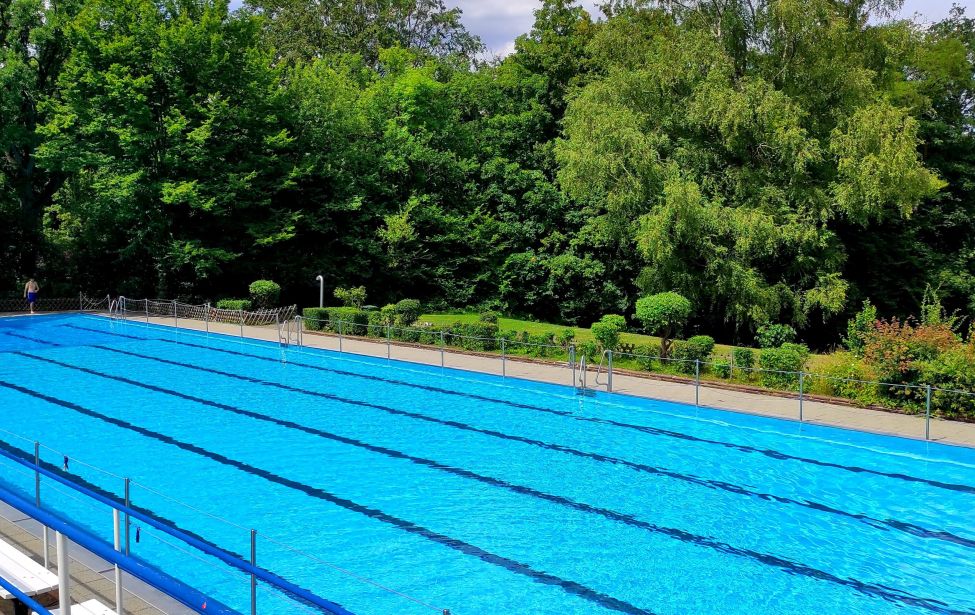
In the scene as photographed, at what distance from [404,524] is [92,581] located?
4.40 m

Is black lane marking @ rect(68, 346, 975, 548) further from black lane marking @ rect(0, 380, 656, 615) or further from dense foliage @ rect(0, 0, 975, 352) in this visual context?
dense foliage @ rect(0, 0, 975, 352)

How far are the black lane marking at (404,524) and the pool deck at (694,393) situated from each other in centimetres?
904

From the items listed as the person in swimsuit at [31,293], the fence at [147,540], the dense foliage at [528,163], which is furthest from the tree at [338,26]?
the fence at [147,540]

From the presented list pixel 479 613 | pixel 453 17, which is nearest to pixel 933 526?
pixel 479 613

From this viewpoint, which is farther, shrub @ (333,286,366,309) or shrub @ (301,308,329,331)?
shrub @ (333,286,366,309)

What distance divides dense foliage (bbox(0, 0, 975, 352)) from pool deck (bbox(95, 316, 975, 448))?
3.66m

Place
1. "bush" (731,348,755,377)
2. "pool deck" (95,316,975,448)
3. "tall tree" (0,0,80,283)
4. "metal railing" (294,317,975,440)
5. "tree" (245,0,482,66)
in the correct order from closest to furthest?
"pool deck" (95,316,975,448) < "metal railing" (294,317,975,440) < "bush" (731,348,755,377) < "tall tree" (0,0,80,283) < "tree" (245,0,482,66)

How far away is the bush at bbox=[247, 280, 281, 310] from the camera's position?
108 ft

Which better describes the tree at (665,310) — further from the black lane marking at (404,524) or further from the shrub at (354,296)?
the shrub at (354,296)

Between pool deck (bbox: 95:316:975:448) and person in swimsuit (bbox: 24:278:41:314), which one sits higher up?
person in swimsuit (bbox: 24:278:41:314)

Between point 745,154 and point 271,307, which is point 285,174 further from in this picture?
point 745,154

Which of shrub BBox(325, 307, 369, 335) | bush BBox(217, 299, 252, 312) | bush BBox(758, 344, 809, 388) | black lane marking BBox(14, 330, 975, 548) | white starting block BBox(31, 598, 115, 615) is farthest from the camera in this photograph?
bush BBox(217, 299, 252, 312)

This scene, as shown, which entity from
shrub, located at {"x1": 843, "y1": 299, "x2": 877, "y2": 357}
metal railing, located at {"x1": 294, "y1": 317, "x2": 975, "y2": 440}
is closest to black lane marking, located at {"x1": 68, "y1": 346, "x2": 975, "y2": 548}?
metal railing, located at {"x1": 294, "y1": 317, "x2": 975, "y2": 440}

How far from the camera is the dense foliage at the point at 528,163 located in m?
29.4
